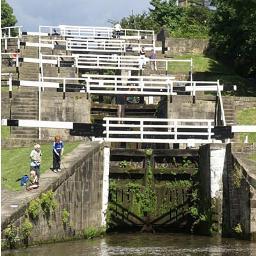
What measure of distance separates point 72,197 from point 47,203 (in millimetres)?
1858

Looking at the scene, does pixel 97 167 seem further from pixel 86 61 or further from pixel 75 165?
pixel 86 61

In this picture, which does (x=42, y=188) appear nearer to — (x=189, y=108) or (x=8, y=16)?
(x=189, y=108)

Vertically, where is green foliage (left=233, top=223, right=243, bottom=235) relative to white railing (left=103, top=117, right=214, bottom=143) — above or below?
below

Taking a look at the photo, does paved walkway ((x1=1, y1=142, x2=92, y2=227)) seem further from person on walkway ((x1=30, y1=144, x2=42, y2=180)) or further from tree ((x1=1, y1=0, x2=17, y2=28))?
tree ((x1=1, y1=0, x2=17, y2=28))

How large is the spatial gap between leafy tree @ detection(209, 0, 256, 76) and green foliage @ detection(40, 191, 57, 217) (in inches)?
830

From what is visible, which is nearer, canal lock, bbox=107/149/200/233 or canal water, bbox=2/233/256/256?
canal water, bbox=2/233/256/256

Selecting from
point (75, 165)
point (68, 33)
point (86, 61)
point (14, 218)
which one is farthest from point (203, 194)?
point (68, 33)

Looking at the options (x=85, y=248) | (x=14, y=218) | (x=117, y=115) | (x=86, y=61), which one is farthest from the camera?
(x=86, y=61)

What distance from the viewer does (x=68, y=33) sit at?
42156 mm

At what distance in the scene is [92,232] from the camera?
17547 mm

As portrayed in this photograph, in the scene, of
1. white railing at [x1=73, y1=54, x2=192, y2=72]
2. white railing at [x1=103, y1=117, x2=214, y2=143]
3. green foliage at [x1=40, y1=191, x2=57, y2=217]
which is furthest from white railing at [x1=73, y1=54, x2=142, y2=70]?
green foliage at [x1=40, y1=191, x2=57, y2=217]

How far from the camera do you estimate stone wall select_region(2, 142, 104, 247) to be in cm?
1440

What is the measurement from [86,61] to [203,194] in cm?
1770

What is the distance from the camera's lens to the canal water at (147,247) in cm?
1379
